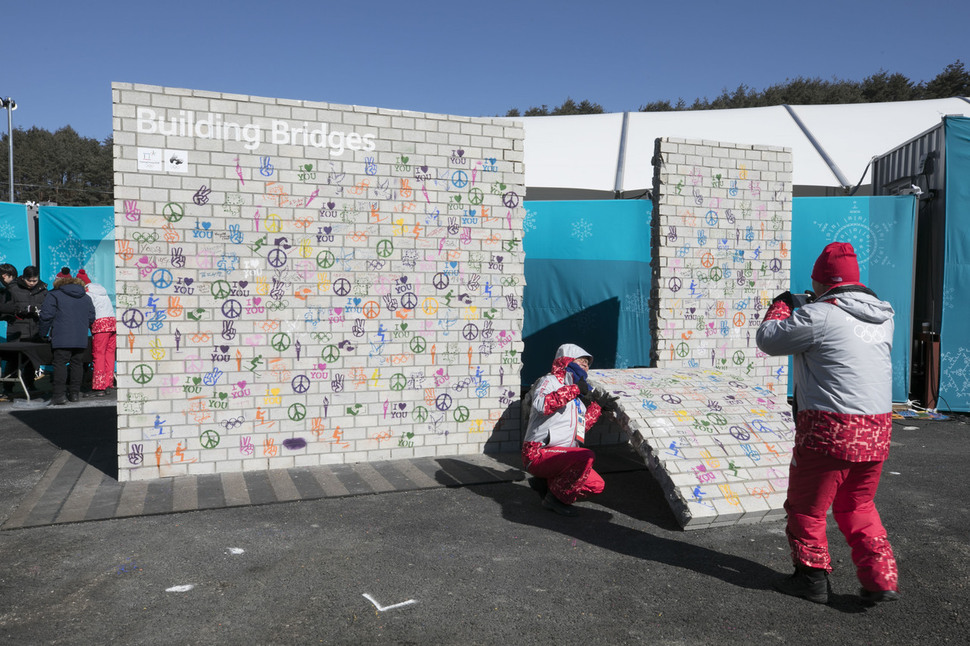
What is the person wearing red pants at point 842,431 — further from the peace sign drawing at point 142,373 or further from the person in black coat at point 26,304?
the person in black coat at point 26,304

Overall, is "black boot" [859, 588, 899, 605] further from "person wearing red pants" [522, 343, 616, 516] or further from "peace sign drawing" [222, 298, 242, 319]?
"peace sign drawing" [222, 298, 242, 319]

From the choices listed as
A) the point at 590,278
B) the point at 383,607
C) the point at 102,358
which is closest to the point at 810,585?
the point at 383,607

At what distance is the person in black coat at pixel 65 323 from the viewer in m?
9.01

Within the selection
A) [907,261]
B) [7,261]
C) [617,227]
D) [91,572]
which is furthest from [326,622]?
[7,261]

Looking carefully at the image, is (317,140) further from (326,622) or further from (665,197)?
(326,622)

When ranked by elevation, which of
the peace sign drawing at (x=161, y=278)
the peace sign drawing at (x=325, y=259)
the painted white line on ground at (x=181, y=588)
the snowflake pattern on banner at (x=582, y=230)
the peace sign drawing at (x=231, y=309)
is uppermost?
the snowflake pattern on banner at (x=582, y=230)

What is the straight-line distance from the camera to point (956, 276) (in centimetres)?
905

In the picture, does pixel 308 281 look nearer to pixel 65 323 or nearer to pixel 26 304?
pixel 65 323

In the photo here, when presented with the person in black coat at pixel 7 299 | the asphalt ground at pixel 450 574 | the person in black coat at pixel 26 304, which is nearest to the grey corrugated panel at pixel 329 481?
the asphalt ground at pixel 450 574

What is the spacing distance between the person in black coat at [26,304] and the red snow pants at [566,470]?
798 centimetres

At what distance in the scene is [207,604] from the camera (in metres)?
3.67

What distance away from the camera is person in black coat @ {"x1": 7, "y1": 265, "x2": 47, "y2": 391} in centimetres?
977

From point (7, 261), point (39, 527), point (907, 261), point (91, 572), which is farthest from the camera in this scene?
point (7, 261)

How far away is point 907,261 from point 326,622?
9.02 metres
